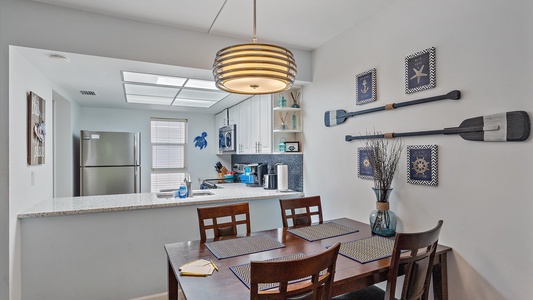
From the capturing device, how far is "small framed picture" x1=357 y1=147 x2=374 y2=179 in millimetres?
2308

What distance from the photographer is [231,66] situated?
143 cm

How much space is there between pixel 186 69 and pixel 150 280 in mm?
1940

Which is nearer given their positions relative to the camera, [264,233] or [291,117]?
[264,233]

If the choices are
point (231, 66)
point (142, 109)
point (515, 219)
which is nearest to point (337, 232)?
point (515, 219)

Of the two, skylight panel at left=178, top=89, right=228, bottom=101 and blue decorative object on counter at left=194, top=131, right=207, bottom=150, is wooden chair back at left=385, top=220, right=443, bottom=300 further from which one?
blue decorative object on counter at left=194, top=131, right=207, bottom=150

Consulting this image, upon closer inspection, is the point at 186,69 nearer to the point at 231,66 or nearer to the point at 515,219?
the point at 231,66

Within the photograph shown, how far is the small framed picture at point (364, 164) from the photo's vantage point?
231cm

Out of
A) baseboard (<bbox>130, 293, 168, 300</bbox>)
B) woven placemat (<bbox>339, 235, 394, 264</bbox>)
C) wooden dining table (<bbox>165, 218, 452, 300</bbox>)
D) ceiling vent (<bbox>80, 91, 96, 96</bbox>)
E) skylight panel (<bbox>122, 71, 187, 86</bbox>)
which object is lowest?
baseboard (<bbox>130, 293, 168, 300</bbox>)

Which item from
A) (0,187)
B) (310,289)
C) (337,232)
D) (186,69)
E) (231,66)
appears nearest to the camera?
(310,289)

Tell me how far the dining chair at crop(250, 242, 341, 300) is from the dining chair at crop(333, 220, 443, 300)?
38cm

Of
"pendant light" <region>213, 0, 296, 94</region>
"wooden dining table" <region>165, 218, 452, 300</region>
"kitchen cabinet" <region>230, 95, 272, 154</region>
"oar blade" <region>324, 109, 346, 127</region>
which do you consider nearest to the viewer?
"wooden dining table" <region>165, 218, 452, 300</region>

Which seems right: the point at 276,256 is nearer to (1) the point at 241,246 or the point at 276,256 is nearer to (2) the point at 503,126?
(1) the point at 241,246

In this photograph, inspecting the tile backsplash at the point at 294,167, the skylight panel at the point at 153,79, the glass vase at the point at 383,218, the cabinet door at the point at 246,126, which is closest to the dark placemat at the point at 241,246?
the glass vase at the point at 383,218

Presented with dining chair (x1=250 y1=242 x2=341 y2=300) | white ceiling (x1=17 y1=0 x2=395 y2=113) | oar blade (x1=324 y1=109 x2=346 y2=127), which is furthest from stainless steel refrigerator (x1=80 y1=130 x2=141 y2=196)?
dining chair (x1=250 y1=242 x2=341 y2=300)
